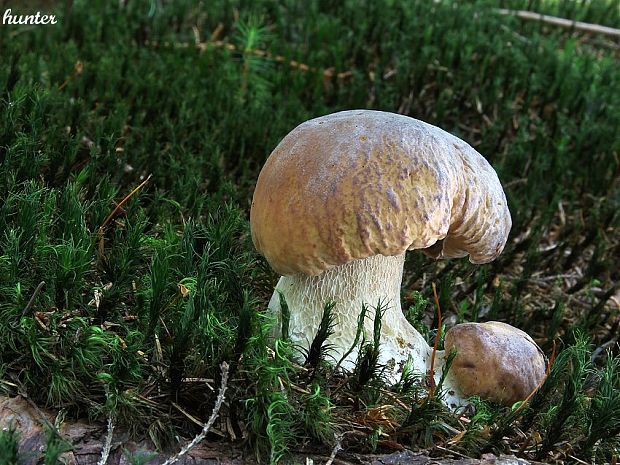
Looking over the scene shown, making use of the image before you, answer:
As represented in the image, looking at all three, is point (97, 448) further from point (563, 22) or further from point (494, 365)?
point (563, 22)

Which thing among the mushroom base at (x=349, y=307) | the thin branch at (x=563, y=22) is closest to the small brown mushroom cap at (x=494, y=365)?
the mushroom base at (x=349, y=307)

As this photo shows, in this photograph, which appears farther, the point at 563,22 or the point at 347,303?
the point at 563,22

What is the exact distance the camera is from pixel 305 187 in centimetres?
163

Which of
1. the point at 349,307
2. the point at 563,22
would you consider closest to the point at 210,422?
the point at 349,307

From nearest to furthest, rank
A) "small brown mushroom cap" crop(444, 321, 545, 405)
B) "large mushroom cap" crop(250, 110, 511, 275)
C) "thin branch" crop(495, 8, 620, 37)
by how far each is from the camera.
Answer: "large mushroom cap" crop(250, 110, 511, 275)
"small brown mushroom cap" crop(444, 321, 545, 405)
"thin branch" crop(495, 8, 620, 37)

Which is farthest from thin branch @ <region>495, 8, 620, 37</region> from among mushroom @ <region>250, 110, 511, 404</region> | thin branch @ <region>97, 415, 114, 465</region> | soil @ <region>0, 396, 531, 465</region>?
thin branch @ <region>97, 415, 114, 465</region>

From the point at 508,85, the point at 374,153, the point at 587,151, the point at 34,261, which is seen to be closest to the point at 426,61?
the point at 508,85

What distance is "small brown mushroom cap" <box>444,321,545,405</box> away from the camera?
1.83 metres

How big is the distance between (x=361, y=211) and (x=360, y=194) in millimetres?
43

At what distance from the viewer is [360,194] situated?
1.61 meters

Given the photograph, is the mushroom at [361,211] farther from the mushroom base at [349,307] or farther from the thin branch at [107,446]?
the thin branch at [107,446]

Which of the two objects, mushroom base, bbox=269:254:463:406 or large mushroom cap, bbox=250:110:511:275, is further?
mushroom base, bbox=269:254:463:406

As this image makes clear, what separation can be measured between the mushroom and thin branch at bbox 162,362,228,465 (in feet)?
1.16

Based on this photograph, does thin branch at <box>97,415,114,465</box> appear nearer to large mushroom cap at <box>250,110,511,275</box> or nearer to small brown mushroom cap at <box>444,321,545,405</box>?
large mushroom cap at <box>250,110,511,275</box>
